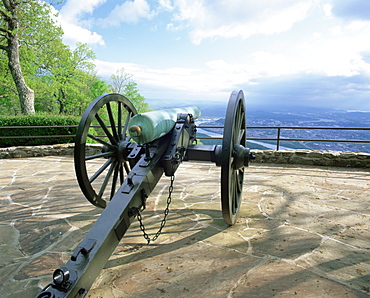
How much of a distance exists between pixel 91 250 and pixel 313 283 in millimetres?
1654

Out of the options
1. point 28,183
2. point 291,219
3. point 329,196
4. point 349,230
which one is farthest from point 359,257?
point 28,183

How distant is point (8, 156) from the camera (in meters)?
7.68

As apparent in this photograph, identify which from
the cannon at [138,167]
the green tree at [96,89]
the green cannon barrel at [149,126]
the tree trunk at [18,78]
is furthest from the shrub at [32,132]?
the green tree at [96,89]

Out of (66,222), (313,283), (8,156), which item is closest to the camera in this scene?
(313,283)

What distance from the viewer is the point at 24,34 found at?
13875 millimetres

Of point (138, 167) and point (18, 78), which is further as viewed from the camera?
point (18, 78)

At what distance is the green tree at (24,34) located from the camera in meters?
12.2

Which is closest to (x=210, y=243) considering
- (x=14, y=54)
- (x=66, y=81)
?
(x=14, y=54)

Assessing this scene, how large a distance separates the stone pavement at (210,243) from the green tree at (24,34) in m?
9.37

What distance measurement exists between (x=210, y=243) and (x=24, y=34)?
600 inches

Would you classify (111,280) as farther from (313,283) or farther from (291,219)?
(291,219)

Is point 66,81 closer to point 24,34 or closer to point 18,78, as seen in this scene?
point 24,34

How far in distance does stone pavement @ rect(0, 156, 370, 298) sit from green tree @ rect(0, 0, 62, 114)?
9.37 meters

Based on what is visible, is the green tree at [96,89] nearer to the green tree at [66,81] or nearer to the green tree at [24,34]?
the green tree at [66,81]
